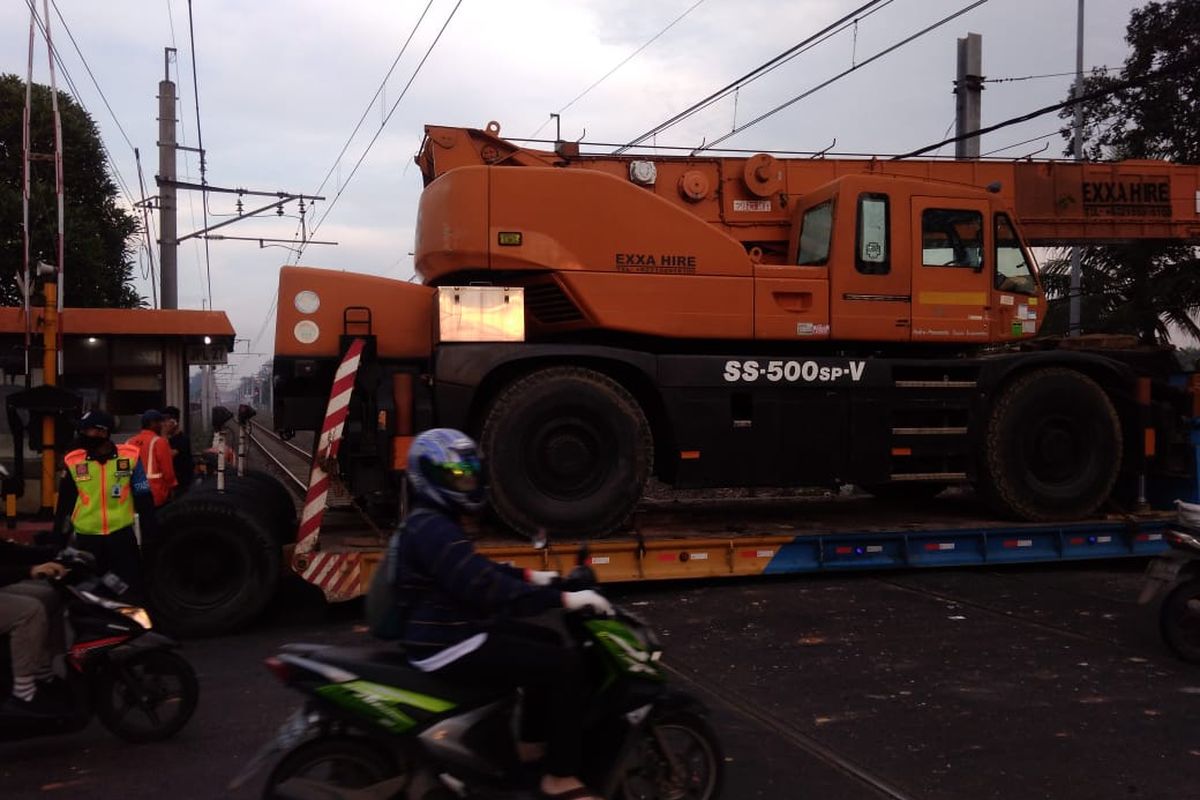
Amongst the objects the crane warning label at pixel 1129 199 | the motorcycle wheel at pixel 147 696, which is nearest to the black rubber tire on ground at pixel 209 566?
the motorcycle wheel at pixel 147 696

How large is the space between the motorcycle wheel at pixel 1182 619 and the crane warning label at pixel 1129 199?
4.81 metres

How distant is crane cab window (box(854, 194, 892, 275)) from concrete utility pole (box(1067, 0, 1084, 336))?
37.8ft

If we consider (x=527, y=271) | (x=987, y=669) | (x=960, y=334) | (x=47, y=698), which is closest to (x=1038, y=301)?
(x=960, y=334)

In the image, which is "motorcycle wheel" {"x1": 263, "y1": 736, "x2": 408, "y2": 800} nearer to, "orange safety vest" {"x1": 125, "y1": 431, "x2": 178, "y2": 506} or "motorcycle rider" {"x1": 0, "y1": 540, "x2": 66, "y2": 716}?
"motorcycle rider" {"x1": 0, "y1": 540, "x2": 66, "y2": 716}

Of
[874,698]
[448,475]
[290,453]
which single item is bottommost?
[290,453]

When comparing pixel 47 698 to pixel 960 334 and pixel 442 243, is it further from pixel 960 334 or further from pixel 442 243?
pixel 960 334

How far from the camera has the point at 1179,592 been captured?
641cm

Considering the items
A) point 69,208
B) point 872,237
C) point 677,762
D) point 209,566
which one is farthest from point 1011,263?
point 69,208

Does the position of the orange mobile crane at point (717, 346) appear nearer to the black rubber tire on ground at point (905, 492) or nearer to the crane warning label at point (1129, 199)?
the crane warning label at point (1129, 199)

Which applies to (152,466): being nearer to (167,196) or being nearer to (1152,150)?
(167,196)

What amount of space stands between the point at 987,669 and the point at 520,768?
370 centimetres

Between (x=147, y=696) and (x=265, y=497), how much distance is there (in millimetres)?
3204

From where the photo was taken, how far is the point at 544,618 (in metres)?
3.75

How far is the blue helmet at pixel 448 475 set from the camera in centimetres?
346
